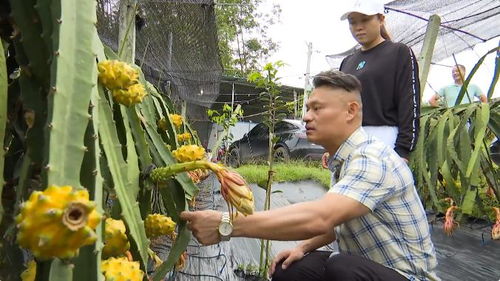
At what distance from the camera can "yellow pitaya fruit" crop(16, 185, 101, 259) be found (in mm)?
452

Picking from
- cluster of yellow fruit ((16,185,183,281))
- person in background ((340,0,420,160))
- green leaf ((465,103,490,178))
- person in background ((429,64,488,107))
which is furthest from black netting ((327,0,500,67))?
cluster of yellow fruit ((16,185,183,281))

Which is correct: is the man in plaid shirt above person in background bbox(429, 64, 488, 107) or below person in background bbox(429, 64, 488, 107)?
below

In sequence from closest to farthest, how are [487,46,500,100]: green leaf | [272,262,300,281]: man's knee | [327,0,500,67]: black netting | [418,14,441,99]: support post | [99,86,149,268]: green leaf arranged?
[99,86,149,268]: green leaf, [272,262,300,281]: man's knee, [487,46,500,100]: green leaf, [418,14,441,99]: support post, [327,0,500,67]: black netting

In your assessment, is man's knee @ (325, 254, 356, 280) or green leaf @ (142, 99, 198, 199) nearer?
green leaf @ (142, 99, 198, 199)

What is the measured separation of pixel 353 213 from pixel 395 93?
0.84m

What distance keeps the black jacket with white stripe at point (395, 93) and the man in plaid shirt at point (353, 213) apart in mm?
499

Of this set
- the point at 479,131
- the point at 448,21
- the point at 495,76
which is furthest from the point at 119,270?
the point at 448,21

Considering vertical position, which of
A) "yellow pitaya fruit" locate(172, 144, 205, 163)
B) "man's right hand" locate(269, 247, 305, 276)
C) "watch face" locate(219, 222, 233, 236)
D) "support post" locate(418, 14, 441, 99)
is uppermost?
"support post" locate(418, 14, 441, 99)

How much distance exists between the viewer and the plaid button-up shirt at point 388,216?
1.19 metres

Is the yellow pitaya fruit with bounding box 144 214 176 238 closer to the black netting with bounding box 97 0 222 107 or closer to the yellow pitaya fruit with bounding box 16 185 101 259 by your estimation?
the yellow pitaya fruit with bounding box 16 185 101 259

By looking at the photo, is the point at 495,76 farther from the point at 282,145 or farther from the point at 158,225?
the point at 282,145

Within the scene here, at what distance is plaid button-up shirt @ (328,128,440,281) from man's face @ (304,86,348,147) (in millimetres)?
60

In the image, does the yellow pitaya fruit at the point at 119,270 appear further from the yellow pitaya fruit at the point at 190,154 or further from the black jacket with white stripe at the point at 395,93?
the black jacket with white stripe at the point at 395,93

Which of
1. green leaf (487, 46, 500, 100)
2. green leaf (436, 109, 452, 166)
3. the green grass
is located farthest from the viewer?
the green grass
